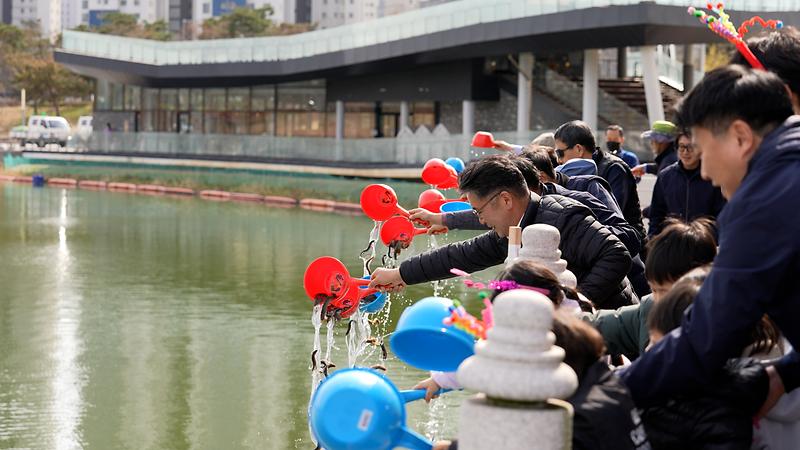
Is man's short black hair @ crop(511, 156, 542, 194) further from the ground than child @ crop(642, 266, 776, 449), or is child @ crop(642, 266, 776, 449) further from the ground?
man's short black hair @ crop(511, 156, 542, 194)

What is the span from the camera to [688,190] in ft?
24.6

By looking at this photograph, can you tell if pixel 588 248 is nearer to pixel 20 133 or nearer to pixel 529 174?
pixel 529 174

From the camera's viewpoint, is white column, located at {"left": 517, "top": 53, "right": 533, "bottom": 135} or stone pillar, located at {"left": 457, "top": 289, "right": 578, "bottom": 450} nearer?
stone pillar, located at {"left": 457, "top": 289, "right": 578, "bottom": 450}

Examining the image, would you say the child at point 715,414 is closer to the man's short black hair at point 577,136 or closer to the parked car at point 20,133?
the man's short black hair at point 577,136

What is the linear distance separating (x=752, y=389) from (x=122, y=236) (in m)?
21.5

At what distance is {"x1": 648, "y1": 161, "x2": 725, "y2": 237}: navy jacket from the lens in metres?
7.43

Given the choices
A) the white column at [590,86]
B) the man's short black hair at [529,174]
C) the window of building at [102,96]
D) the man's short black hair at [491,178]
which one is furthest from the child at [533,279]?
the window of building at [102,96]

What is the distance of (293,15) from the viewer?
175 meters

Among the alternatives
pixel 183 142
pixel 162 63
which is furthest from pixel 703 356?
pixel 162 63

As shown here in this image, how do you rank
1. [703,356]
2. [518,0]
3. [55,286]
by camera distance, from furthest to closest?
[518,0]
[55,286]
[703,356]

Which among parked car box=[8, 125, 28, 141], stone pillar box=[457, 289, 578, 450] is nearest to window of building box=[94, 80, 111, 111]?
parked car box=[8, 125, 28, 141]

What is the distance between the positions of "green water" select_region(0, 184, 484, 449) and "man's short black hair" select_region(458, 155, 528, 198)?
4046 millimetres

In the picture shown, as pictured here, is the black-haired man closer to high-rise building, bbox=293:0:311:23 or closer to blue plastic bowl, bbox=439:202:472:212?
blue plastic bowl, bbox=439:202:472:212

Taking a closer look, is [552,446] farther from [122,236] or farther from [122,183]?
[122,183]
